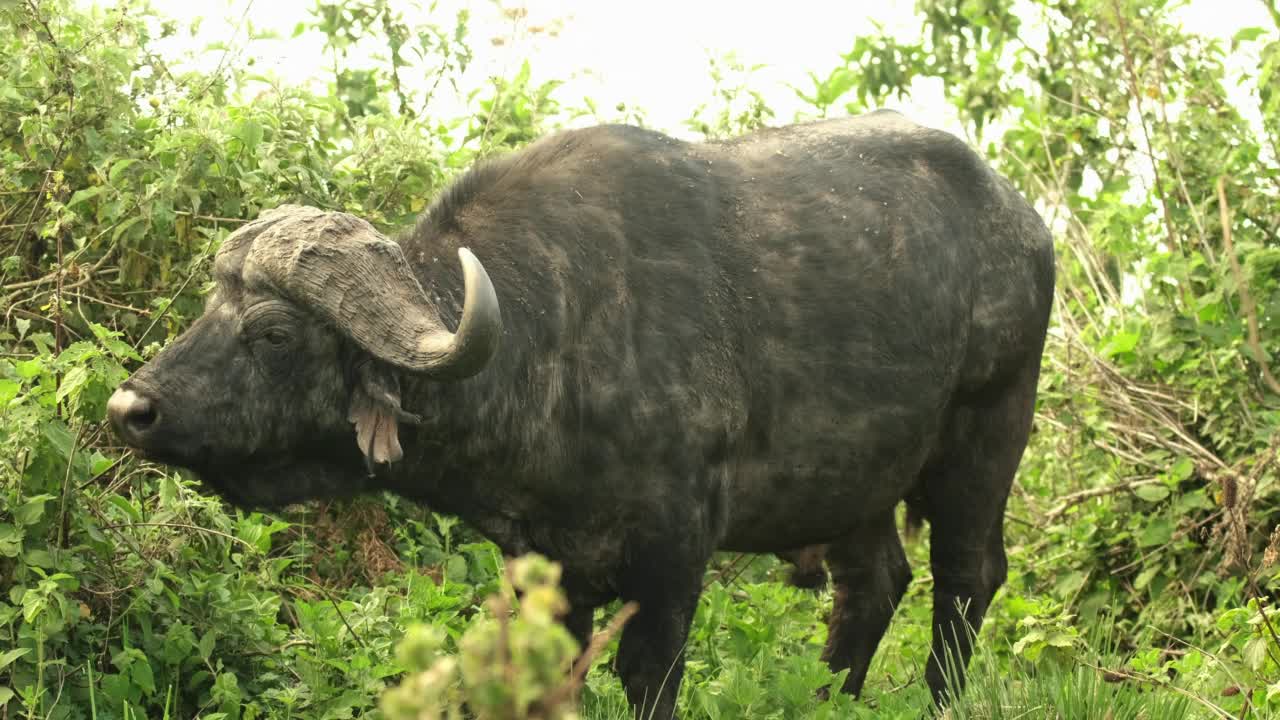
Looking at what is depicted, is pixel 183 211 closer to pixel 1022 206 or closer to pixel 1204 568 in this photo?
pixel 1022 206

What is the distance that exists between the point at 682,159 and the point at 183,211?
1688 mm

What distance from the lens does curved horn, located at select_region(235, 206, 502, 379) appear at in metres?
4.00

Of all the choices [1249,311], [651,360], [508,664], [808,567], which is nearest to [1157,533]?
[1249,311]

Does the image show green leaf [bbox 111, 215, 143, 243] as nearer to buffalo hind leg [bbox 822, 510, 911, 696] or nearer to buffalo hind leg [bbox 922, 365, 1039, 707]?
buffalo hind leg [bbox 822, 510, 911, 696]

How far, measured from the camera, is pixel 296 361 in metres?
4.11

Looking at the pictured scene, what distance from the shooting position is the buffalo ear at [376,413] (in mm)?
4113

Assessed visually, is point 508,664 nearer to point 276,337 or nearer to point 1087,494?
point 276,337

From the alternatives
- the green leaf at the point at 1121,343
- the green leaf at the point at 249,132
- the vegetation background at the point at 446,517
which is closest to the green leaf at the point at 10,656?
the vegetation background at the point at 446,517

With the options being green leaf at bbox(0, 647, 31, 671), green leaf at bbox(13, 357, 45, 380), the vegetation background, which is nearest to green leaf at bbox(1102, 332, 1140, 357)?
the vegetation background

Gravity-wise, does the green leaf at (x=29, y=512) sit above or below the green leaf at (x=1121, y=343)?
above

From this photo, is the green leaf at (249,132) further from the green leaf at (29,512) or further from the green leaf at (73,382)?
the green leaf at (29,512)

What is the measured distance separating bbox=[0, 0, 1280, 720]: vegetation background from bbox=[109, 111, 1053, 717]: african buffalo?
0.47 meters

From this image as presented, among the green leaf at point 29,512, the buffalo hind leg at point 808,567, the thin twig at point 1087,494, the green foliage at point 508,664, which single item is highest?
the green foliage at point 508,664

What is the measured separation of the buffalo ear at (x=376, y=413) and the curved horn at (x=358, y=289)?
13 cm
